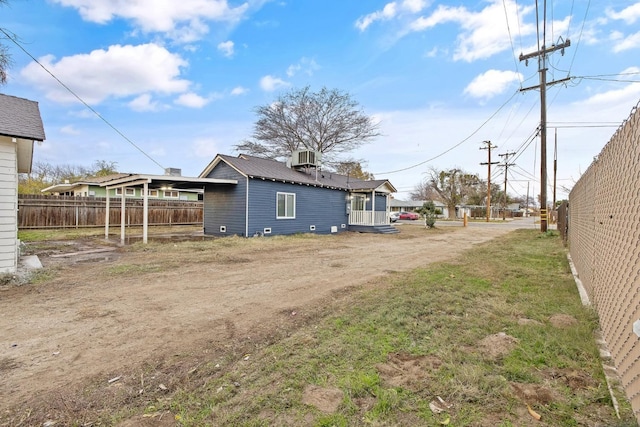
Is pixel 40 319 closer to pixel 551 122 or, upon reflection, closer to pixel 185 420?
pixel 185 420

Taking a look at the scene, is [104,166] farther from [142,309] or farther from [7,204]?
[142,309]

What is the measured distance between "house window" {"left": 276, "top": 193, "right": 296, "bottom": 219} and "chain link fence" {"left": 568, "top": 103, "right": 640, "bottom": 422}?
1227cm

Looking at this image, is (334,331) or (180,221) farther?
(180,221)

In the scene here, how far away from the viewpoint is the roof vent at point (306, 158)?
688 inches

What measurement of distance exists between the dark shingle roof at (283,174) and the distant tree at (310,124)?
7131 mm

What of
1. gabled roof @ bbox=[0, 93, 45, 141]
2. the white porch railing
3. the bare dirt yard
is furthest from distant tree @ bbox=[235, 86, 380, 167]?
the bare dirt yard

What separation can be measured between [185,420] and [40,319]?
10.5 feet

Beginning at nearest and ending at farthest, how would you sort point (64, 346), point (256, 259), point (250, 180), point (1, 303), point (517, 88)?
point (64, 346)
point (1, 303)
point (256, 259)
point (250, 180)
point (517, 88)

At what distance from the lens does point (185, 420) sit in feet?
6.36

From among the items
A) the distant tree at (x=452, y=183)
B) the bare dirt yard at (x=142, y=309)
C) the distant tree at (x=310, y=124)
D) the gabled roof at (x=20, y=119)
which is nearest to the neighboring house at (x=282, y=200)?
the bare dirt yard at (x=142, y=309)

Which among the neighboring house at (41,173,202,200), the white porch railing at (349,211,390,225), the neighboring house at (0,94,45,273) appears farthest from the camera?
the neighboring house at (41,173,202,200)

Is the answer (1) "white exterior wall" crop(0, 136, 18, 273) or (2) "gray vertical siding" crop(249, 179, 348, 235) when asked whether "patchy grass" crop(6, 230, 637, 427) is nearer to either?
(1) "white exterior wall" crop(0, 136, 18, 273)

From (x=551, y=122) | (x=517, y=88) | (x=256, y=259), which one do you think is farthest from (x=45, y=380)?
(x=551, y=122)

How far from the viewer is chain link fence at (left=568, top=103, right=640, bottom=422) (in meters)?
1.99
